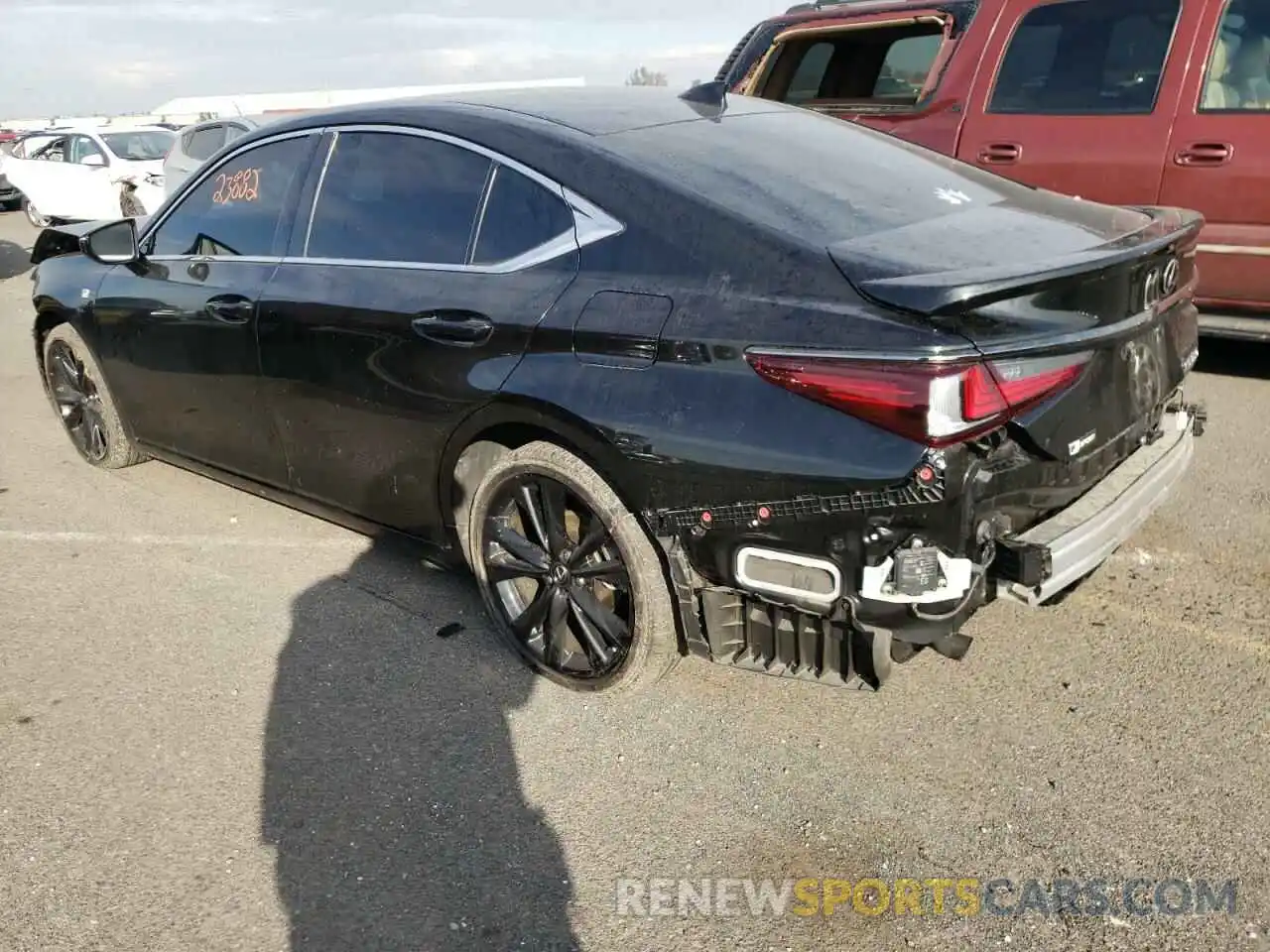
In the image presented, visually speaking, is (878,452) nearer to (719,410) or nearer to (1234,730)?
(719,410)

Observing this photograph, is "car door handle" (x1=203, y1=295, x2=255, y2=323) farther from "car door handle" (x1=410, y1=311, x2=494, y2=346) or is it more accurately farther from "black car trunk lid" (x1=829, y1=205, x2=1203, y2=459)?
"black car trunk lid" (x1=829, y1=205, x2=1203, y2=459)

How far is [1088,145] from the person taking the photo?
18.2ft

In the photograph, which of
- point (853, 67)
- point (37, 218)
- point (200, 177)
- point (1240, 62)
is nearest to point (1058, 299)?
point (200, 177)

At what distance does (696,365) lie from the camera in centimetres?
254

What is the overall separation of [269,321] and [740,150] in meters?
1.72

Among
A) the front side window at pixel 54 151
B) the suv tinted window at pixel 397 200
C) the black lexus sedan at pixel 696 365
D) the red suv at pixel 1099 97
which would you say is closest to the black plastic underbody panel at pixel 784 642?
the black lexus sedan at pixel 696 365

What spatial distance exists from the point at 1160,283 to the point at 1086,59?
348cm

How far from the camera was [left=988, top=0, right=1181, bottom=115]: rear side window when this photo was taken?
545 centimetres

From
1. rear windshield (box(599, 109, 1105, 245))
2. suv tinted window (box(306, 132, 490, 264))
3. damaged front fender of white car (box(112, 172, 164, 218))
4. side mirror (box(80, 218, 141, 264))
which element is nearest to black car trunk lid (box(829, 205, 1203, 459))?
rear windshield (box(599, 109, 1105, 245))

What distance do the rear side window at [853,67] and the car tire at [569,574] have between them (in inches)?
170

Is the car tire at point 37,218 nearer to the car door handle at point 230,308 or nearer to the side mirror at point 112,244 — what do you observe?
the side mirror at point 112,244

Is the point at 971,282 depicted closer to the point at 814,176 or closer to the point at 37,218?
the point at 814,176

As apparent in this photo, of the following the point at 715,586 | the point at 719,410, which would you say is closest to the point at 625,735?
the point at 715,586

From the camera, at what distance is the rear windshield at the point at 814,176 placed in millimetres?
2701
